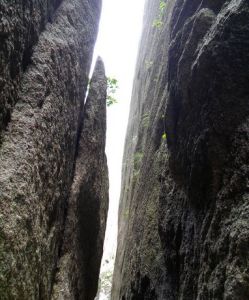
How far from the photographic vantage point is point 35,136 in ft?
19.6

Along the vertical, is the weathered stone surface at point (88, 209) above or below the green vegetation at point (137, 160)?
below

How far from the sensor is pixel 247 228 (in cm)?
404

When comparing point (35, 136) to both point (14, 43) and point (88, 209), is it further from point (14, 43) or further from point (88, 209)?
point (88, 209)

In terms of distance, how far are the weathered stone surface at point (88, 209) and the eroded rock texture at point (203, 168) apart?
139 centimetres

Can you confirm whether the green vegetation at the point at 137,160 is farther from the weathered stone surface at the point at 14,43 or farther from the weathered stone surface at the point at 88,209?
the weathered stone surface at the point at 14,43

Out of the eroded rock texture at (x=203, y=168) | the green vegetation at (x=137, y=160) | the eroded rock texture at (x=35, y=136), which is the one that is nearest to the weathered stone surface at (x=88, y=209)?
the eroded rock texture at (x=35, y=136)

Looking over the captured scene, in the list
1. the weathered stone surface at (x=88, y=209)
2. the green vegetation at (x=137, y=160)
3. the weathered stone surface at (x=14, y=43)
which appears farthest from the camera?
the green vegetation at (x=137, y=160)

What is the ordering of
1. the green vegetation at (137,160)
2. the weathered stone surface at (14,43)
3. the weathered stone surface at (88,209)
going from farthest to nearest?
the green vegetation at (137,160)
the weathered stone surface at (88,209)
the weathered stone surface at (14,43)

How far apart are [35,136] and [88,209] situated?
130 inches

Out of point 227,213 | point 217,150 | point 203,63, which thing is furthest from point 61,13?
point 227,213

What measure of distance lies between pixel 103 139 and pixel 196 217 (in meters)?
4.92

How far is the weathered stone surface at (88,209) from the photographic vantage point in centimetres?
770

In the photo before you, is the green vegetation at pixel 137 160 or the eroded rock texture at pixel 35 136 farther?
the green vegetation at pixel 137 160

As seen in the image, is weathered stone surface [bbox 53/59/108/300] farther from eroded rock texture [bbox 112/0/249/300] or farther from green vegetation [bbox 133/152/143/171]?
green vegetation [bbox 133/152/143/171]
